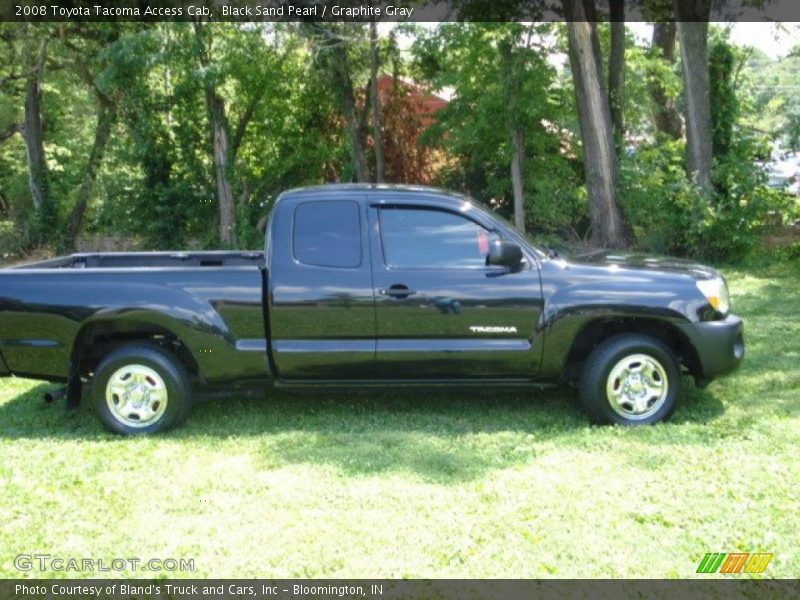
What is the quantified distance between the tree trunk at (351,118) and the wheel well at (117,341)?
13.2 metres

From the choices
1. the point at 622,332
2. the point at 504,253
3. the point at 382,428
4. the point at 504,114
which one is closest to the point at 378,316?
the point at 382,428

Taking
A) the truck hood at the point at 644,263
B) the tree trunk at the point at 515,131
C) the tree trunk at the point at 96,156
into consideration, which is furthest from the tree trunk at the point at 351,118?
the truck hood at the point at 644,263

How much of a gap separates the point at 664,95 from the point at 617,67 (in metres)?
3.69

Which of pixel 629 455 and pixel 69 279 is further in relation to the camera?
pixel 69 279

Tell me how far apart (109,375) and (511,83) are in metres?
12.3

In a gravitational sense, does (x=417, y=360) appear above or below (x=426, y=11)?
below

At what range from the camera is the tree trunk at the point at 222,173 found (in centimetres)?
1838

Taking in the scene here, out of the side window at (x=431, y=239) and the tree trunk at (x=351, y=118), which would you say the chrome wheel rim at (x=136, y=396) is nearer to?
the side window at (x=431, y=239)

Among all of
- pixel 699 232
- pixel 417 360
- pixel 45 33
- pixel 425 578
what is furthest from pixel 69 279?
pixel 45 33

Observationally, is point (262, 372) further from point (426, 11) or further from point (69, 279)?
point (426, 11)

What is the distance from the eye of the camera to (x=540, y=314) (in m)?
5.85

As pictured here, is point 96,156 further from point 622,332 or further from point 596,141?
point 622,332

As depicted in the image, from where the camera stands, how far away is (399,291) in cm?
584

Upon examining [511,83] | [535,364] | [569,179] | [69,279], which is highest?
[511,83]
